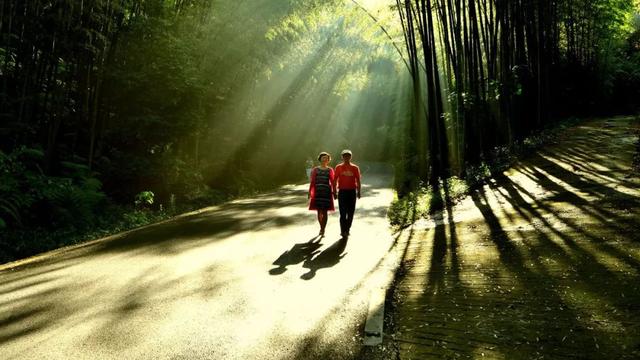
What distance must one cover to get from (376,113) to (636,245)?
41.3m

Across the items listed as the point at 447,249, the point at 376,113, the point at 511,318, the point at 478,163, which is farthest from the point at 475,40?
the point at 376,113

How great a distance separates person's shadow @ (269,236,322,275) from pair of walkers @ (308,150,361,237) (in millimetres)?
521

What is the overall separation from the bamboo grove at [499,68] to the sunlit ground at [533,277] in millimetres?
3750

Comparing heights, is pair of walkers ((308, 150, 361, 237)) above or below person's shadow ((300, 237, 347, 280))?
above

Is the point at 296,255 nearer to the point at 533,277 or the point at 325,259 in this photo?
the point at 325,259

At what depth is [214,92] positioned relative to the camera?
1573cm

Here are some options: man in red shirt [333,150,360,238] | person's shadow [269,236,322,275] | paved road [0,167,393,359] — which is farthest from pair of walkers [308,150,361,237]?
person's shadow [269,236,322,275]

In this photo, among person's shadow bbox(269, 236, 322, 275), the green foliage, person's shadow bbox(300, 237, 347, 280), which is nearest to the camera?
person's shadow bbox(300, 237, 347, 280)

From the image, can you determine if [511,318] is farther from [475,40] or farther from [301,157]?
[301,157]

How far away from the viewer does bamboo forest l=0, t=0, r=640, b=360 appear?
3.40m

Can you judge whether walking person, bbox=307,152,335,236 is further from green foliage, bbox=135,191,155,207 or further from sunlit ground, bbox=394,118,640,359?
green foliage, bbox=135,191,155,207

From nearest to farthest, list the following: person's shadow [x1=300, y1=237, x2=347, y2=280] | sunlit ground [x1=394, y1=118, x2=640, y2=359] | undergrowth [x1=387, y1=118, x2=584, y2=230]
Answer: sunlit ground [x1=394, y1=118, x2=640, y2=359] < person's shadow [x1=300, y1=237, x2=347, y2=280] < undergrowth [x1=387, y1=118, x2=584, y2=230]

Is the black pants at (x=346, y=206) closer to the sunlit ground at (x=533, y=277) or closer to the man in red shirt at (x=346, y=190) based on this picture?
the man in red shirt at (x=346, y=190)

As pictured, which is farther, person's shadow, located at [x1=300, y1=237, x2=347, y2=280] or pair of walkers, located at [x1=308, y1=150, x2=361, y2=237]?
pair of walkers, located at [x1=308, y1=150, x2=361, y2=237]
